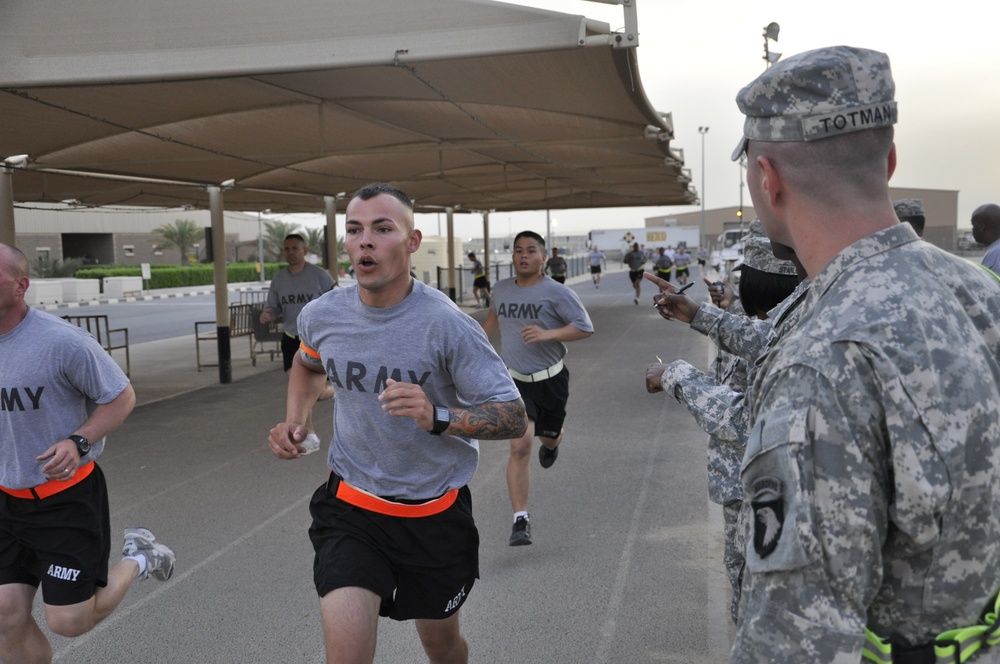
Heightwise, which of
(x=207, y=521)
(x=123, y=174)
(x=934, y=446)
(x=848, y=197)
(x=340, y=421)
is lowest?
(x=207, y=521)

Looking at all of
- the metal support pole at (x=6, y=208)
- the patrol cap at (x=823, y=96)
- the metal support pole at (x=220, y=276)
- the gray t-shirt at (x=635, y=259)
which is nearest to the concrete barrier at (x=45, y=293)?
the metal support pole at (x=220, y=276)

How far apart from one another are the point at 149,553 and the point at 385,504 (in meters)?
1.86

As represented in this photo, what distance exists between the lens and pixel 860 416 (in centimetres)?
133

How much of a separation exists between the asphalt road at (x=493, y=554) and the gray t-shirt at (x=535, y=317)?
3.79 feet

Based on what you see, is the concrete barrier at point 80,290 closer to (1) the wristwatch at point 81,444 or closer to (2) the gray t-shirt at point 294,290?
(2) the gray t-shirt at point 294,290

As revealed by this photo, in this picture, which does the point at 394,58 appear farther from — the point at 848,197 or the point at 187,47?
the point at 848,197

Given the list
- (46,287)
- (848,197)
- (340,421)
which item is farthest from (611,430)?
(46,287)

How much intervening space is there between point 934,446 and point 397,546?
229 centimetres

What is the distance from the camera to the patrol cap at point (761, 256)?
3887mm

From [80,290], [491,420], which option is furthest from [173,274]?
[491,420]

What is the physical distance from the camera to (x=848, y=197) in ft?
4.83

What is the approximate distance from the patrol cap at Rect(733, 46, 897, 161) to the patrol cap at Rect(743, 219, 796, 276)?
2394 millimetres

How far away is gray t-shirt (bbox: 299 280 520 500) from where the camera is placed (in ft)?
11.0

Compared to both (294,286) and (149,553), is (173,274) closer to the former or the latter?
(294,286)
